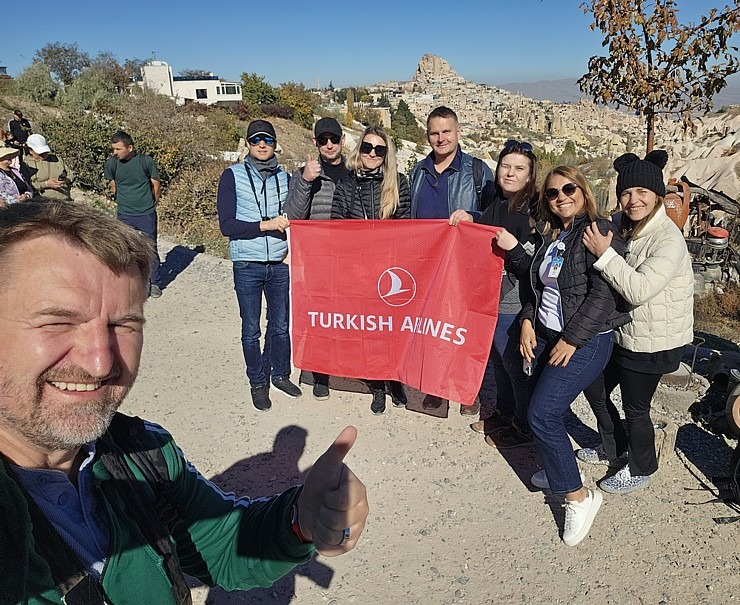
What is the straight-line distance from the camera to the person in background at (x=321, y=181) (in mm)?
4465

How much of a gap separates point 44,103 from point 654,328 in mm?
32087

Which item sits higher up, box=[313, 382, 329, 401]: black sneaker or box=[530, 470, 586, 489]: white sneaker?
box=[530, 470, 586, 489]: white sneaker

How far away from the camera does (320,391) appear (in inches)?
204

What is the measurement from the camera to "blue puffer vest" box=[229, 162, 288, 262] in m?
4.58

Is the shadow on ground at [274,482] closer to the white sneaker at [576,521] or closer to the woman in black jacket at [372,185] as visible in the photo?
the white sneaker at [576,521]

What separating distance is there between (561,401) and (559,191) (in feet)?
4.13

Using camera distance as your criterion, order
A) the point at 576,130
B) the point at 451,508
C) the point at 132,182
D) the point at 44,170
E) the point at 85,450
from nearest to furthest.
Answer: the point at 85,450, the point at 451,508, the point at 132,182, the point at 44,170, the point at 576,130

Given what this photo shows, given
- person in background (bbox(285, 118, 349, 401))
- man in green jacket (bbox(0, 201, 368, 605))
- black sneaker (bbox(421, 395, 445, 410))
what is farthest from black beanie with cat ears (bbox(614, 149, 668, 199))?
man in green jacket (bbox(0, 201, 368, 605))

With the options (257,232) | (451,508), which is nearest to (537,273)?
(451,508)

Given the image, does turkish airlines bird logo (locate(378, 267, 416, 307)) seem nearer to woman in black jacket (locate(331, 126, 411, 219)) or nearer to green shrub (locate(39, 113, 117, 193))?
woman in black jacket (locate(331, 126, 411, 219))

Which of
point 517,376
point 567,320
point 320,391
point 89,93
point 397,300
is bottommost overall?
point 320,391

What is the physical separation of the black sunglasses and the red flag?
55 centimetres

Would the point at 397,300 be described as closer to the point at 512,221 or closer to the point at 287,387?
the point at 512,221

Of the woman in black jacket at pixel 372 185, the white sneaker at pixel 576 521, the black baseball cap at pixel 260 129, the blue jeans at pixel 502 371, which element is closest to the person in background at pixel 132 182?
the black baseball cap at pixel 260 129
